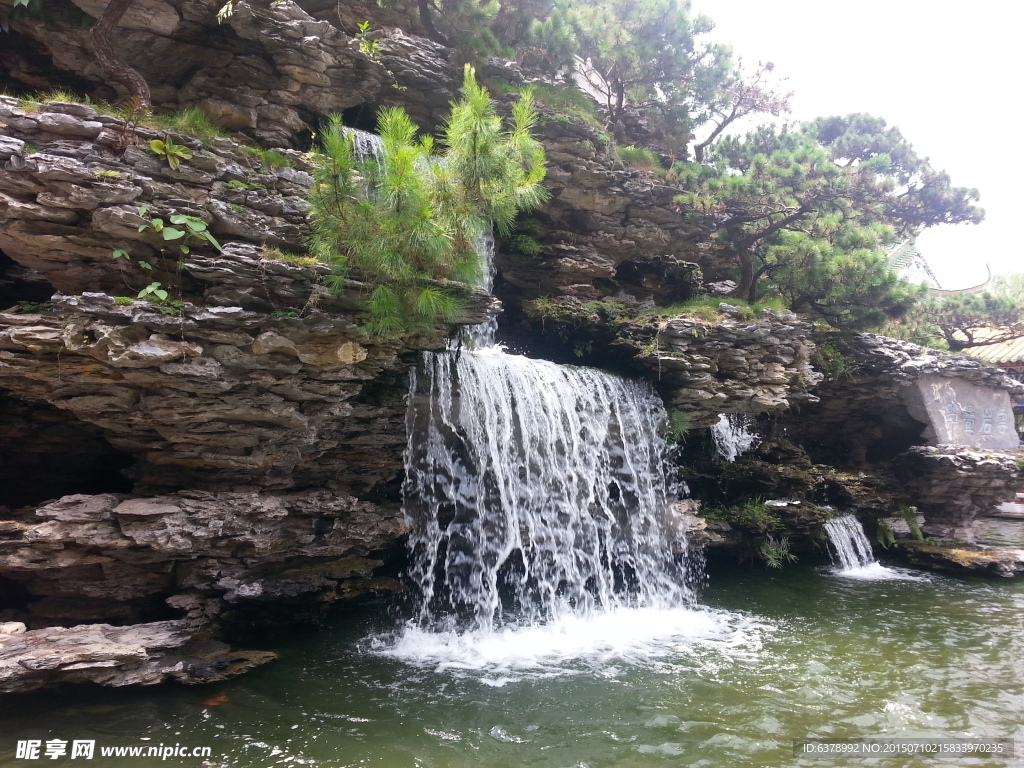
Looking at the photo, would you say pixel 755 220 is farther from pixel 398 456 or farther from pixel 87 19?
pixel 87 19

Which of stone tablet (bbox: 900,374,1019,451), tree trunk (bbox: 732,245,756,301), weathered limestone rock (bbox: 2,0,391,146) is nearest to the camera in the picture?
weathered limestone rock (bbox: 2,0,391,146)

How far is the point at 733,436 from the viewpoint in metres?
14.7

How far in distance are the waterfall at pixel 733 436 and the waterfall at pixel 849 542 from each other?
8.73ft

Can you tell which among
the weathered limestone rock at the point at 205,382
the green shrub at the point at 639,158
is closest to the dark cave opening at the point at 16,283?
the weathered limestone rock at the point at 205,382

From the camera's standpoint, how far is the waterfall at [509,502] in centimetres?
961

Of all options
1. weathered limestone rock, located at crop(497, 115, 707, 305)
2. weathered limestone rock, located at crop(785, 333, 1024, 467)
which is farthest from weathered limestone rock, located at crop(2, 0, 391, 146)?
weathered limestone rock, located at crop(785, 333, 1024, 467)

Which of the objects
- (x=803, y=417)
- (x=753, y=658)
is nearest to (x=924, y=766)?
(x=753, y=658)

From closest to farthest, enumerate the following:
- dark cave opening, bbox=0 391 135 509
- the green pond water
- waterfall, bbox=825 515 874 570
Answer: the green pond water < dark cave opening, bbox=0 391 135 509 < waterfall, bbox=825 515 874 570

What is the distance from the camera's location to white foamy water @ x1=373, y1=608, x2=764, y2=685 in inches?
293

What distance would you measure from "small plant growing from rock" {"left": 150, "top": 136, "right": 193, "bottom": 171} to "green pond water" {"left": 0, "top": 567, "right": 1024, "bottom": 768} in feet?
21.6

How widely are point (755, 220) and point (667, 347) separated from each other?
17.1 feet

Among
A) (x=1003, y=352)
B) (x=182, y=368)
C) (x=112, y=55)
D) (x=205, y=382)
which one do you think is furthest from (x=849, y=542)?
(x=112, y=55)

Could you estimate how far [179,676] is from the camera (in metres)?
6.50

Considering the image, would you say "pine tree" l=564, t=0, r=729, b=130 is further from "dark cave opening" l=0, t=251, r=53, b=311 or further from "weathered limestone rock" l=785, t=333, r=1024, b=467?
"dark cave opening" l=0, t=251, r=53, b=311
